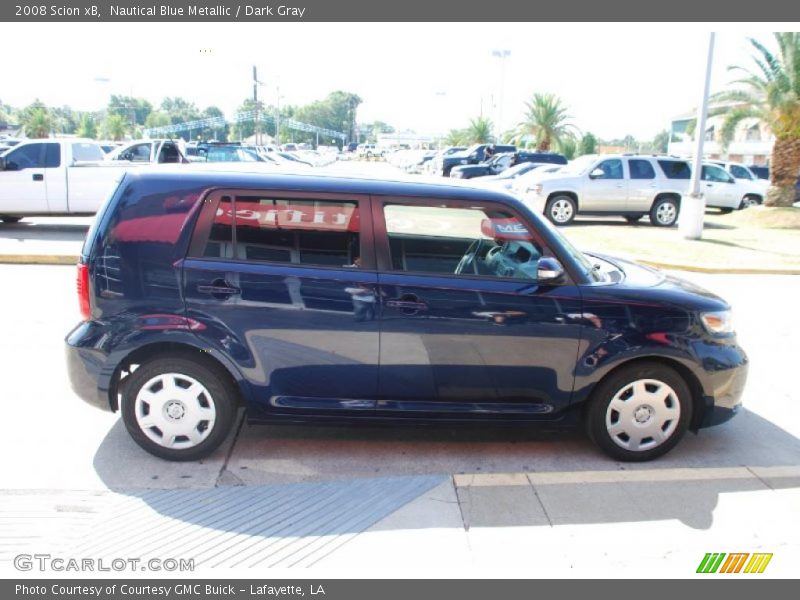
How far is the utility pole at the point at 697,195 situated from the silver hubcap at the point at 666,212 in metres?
3.03

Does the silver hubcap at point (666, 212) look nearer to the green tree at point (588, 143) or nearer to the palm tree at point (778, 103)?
the palm tree at point (778, 103)

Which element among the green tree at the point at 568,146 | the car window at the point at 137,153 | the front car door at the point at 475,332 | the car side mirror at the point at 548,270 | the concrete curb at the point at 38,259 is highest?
the green tree at the point at 568,146

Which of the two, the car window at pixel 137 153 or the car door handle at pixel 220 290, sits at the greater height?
the car window at pixel 137 153

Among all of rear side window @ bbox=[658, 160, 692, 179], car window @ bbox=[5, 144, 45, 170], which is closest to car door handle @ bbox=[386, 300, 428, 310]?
car window @ bbox=[5, 144, 45, 170]

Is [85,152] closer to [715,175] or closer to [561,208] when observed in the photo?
[561,208]

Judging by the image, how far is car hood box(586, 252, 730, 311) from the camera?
3953mm

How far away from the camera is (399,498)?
11.8 ft

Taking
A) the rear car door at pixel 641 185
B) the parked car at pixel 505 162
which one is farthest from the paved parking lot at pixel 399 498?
the parked car at pixel 505 162

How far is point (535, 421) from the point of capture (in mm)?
A: 4008

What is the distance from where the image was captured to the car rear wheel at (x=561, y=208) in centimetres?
1653

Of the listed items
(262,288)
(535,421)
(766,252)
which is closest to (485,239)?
(535,421)

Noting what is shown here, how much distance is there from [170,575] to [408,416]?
1.58 meters

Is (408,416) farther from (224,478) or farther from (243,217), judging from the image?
(243,217)

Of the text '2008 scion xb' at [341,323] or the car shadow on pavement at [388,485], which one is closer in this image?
the car shadow on pavement at [388,485]
